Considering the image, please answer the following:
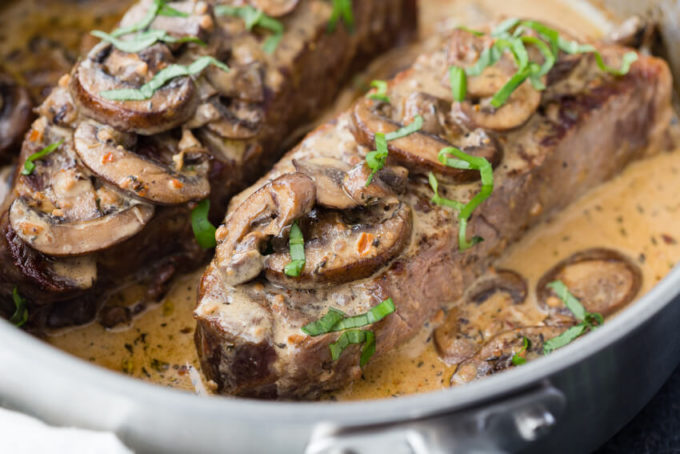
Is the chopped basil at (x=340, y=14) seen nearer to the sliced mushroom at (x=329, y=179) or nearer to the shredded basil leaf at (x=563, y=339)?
the sliced mushroom at (x=329, y=179)

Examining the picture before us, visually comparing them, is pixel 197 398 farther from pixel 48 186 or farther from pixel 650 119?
pixel 650 119

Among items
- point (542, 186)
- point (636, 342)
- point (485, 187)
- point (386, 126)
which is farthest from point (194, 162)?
point (636, 342)

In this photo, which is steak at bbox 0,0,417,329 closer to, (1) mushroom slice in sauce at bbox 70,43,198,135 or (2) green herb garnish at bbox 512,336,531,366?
(1) mushroom slice in sauce at bbox 70,43,198,135

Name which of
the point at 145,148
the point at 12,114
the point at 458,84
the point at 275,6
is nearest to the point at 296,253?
the point at 145,148

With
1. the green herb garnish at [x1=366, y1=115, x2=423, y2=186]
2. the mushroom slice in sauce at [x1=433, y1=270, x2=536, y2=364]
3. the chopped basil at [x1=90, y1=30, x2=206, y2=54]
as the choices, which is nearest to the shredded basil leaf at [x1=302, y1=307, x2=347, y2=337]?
the green herb garnish at [x1=366, y1=115, x2=423, y2=186]

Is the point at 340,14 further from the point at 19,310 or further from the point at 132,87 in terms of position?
the point at 19,310

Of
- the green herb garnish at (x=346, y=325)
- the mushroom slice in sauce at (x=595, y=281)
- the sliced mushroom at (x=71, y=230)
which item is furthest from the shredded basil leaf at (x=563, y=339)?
the sliced mushroom at (x=71, y=230)
